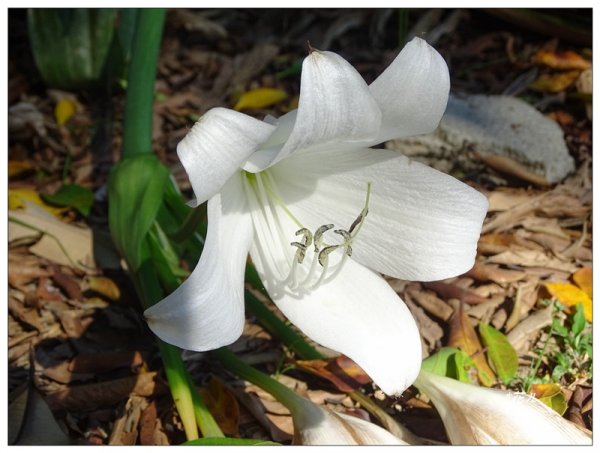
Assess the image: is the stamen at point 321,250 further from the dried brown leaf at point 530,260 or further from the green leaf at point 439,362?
the dried brown leaf at point 530,260

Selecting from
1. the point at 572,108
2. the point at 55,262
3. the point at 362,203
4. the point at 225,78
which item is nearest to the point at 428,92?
the point at 362,203

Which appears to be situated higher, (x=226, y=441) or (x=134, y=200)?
(x=134, y=200)

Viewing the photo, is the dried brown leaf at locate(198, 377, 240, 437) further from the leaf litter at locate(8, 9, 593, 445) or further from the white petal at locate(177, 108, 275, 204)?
the white petal at locate(177, 108, 275, 204)

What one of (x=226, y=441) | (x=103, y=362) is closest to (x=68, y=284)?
(x=103, y=362)

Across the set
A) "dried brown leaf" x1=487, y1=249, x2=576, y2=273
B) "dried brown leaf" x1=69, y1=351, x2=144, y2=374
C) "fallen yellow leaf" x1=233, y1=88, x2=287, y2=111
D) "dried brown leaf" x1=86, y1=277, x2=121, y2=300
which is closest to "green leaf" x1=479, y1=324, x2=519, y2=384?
"dried brown leaf" x1=487, y1=249, x2=576, y2=273

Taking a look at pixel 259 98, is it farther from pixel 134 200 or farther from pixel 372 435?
pixel 372 435

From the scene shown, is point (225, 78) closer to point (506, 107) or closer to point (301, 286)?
point (506, 107)
